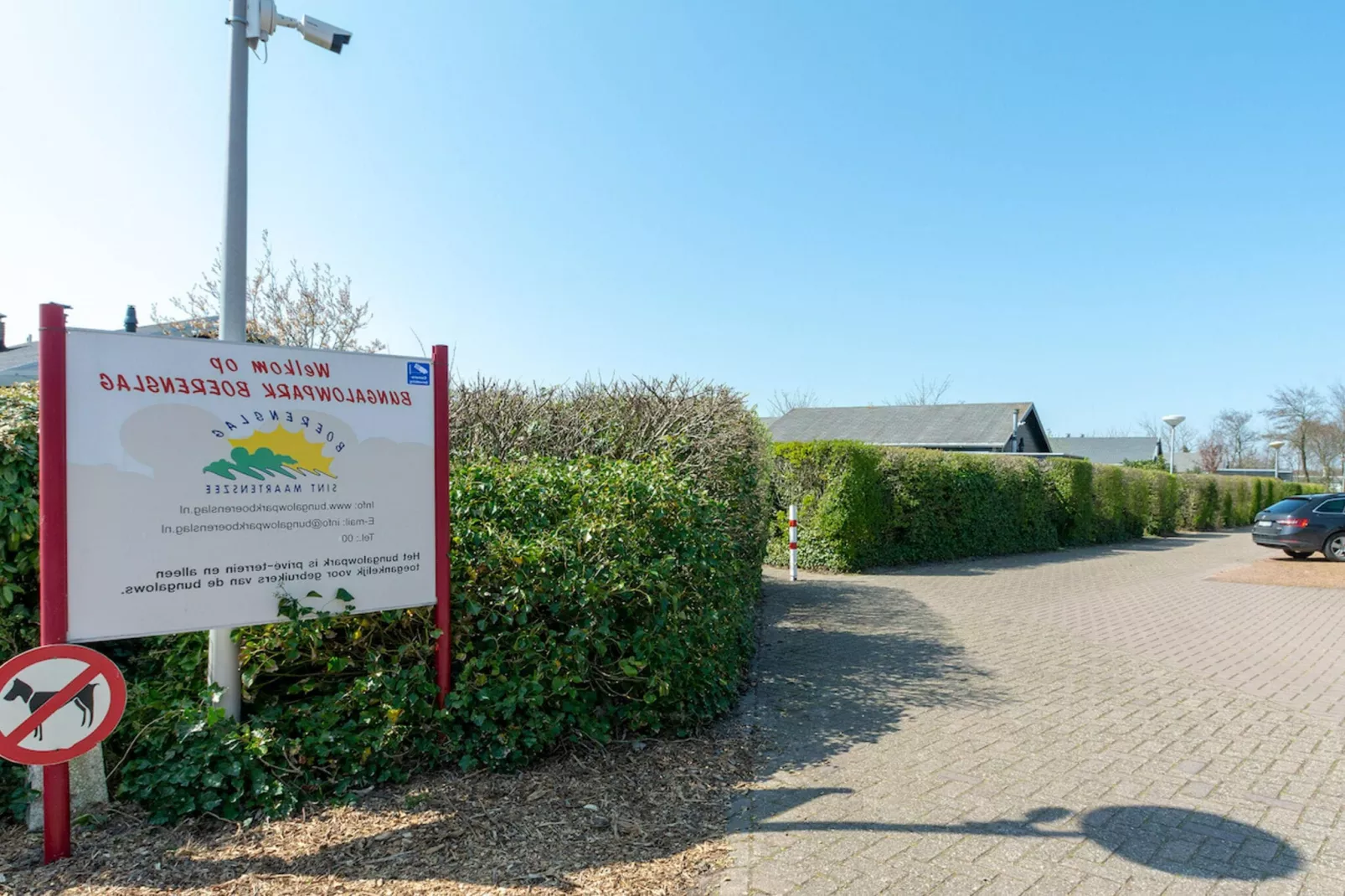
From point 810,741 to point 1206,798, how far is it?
196 cm

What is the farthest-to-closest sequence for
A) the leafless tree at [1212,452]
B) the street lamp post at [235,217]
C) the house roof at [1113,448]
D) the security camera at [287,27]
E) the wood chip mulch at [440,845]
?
the leafless tree at [1212,452] → the house roof at [1113,448] → the security camera at [287,27] → the street lamp post at [235,217] → the wood chip mulch at [440,845]

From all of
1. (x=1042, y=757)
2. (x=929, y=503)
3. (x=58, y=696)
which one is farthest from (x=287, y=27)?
(x=929, y=503)

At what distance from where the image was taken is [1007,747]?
4.68 m

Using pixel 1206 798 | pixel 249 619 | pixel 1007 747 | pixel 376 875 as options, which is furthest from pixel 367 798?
pixel 1206 798

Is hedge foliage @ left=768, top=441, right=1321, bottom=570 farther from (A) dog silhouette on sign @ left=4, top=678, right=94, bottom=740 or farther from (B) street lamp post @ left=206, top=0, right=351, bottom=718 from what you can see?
(A) dog silhouette on sign @ left=4, top=678, right=94, bottom=740

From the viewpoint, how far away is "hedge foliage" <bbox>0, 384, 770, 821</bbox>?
3676 mm

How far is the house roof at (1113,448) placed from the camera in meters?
60.2

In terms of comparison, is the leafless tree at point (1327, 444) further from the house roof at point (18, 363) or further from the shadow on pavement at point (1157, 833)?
the house roof at point (18, 363)

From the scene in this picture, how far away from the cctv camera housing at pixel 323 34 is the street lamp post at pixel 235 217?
0.47 ft

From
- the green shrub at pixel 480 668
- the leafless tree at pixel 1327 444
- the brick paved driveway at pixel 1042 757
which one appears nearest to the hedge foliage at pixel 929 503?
the brick paved driveway at pixel 1042 757

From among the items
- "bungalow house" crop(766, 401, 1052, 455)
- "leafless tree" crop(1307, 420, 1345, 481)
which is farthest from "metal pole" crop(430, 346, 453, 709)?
"leafless tree" crop(1307, 420, 1345, 481)

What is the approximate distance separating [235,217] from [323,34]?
1.10m

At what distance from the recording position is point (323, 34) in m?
4.23

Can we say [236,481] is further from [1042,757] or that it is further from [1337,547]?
[1337,547]
